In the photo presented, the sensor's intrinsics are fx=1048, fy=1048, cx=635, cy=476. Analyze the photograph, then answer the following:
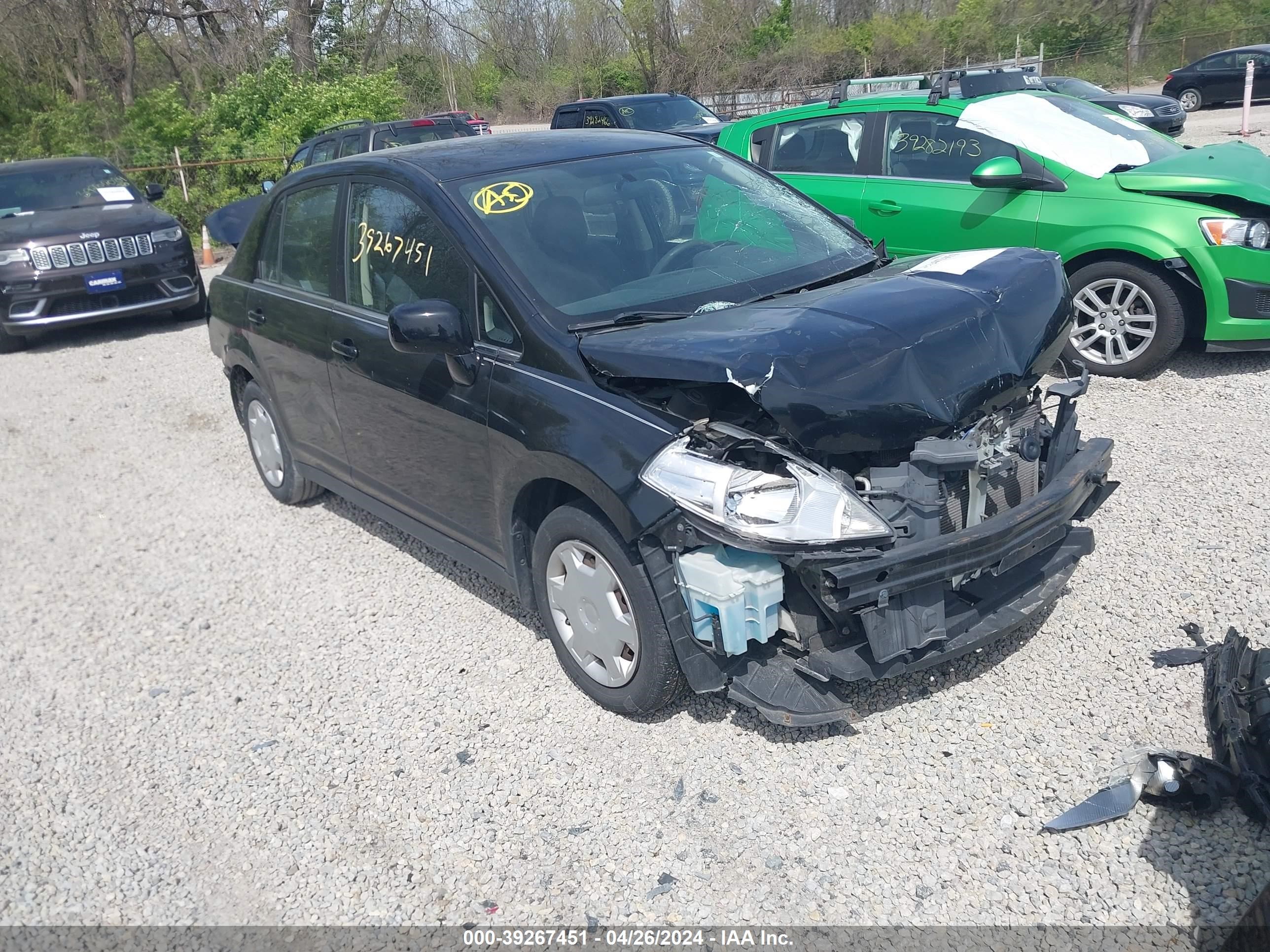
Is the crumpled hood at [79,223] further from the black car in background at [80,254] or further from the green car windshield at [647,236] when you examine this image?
the green car windshield at [647,236]

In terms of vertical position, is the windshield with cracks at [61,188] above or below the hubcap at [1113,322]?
above

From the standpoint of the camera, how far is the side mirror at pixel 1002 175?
6.55 meters

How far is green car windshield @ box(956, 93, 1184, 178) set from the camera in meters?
6.80

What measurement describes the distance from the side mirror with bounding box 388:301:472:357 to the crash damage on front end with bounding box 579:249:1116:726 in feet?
1.63

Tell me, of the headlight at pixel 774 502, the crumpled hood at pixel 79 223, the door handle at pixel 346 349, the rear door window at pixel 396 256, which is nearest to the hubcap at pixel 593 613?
the headlight at pixel 774 502

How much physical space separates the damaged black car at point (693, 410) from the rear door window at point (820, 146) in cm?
320

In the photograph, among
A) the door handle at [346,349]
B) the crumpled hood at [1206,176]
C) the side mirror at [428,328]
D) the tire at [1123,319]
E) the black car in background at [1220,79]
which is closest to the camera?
the side mirror at [428,328]

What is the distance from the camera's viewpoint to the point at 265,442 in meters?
5.98

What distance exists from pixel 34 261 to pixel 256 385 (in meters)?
6.24

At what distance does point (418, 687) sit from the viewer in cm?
409

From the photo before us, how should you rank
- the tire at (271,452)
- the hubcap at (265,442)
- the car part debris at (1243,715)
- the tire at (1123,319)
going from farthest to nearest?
the tire at (1123,319) → the hubcap at (265,442) → the tire at (271,452) → the car part debris at (1243,715)

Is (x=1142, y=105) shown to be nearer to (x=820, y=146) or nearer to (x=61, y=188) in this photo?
(x=820, y=146)

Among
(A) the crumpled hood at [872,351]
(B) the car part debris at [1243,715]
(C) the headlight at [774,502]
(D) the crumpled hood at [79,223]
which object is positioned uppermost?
(A) the crumpled hood at [872,351]

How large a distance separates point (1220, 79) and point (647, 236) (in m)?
26.2
